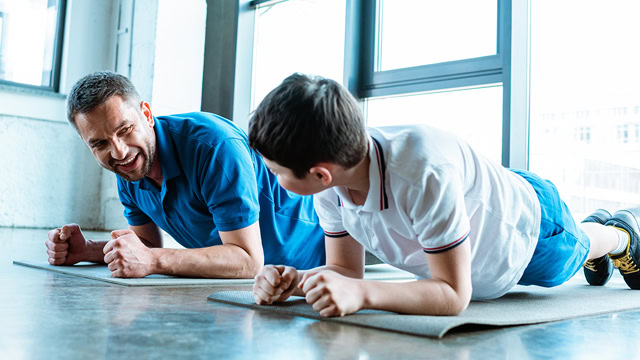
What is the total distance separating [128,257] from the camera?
157 centimetres

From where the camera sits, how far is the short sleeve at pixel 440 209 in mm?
1016

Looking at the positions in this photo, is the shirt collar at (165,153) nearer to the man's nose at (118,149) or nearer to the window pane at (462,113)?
the man's nose at (118,149)

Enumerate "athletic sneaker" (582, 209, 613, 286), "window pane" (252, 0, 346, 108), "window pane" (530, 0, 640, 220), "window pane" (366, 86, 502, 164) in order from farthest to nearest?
"window pane" (252, 0, 346, 108)
"window pane" (366, 86, 502, 164)
"window pane" (530, 0, 640, 220)
"athletic sneaker" (582, 209, 613, 286)

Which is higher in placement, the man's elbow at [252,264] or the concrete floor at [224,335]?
the man's elbow at [252,264]

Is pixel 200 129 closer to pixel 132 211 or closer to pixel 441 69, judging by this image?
pixel 132 211

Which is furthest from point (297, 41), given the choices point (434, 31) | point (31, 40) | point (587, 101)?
point (31, 40)

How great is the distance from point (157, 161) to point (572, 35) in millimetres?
2244

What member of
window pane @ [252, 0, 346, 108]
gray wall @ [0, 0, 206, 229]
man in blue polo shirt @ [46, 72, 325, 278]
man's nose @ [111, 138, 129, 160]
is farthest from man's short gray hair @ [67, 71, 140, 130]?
gray wall @ [0, 0, 206, 229]

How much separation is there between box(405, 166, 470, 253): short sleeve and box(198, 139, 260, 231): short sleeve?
2.16ft

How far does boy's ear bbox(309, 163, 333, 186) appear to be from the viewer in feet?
3.33

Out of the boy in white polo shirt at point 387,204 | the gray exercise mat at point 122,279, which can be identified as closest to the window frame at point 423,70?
the gray exercise mat at point 122,279

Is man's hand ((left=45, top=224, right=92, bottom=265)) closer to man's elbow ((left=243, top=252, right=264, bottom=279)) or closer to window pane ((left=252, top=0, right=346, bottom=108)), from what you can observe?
man's elbow ((left=243, top=252, right=264, bottom=279))

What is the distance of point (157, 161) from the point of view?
67.7 inches

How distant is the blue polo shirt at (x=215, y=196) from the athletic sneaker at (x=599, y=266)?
867 millimetres
